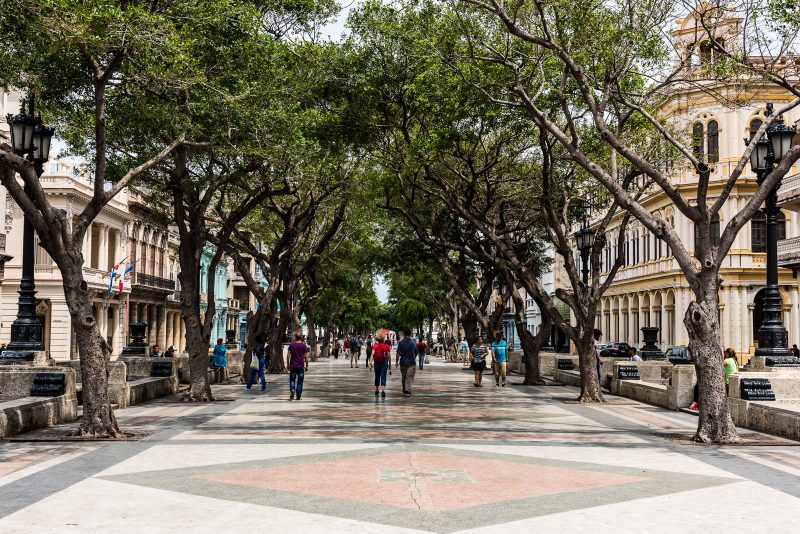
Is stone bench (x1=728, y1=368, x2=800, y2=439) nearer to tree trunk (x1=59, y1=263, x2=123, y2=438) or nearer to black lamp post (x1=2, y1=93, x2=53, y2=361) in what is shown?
tree trunk (x1=59, y1=263, x2=123, y2=438)

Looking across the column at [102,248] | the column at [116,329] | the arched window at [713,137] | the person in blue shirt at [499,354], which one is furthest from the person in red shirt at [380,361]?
the column at [116,329]

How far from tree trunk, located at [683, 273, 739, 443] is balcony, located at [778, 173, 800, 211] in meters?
21.9

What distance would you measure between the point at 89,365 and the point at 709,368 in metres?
9.41

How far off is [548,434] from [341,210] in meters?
17.7

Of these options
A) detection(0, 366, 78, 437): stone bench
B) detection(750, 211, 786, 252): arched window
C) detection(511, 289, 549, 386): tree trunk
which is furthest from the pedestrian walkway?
detection(750, 211, 786, 252): arched window

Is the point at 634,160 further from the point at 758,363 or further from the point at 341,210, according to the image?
the point at 341,210

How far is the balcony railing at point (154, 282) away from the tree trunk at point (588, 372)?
3540 centimetres

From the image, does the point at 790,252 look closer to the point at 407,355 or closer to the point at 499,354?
the point at 499,354

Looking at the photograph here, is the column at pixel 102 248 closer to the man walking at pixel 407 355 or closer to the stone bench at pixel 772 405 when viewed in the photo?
the man walking at pixel 407 355

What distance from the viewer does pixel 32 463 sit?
34.5 feet

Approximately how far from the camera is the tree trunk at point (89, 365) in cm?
1303

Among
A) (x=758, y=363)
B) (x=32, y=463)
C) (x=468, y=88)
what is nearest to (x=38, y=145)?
(x=32, y=463)

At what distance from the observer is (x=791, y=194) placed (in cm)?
3312

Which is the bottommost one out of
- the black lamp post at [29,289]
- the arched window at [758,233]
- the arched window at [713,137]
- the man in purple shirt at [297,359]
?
the man in purple shirt at [297,359]
